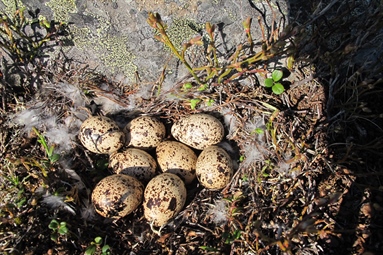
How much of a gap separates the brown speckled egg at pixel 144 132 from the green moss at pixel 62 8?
101 cm

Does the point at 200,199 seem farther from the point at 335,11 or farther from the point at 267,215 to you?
the point at 335,11

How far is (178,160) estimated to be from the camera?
8.87ft

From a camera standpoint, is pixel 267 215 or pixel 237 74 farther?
pixel 237 74

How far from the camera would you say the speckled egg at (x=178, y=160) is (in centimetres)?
270

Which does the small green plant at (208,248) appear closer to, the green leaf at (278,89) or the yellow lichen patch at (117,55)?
the green leaf at (278,89)

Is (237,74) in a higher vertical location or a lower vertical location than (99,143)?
higher

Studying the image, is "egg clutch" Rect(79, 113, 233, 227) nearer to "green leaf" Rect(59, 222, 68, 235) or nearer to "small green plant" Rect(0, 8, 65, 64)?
"green leaf" Rect(59, 222, 68, 235)

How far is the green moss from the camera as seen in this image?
2916 mm

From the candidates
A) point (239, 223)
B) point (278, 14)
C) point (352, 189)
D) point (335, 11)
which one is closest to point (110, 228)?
point (239, 223)

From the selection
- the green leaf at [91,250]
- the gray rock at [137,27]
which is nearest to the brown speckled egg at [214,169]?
the gray rock at [137,27]

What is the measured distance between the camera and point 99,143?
2676 millimetres

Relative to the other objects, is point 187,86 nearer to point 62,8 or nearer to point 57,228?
point 62,8

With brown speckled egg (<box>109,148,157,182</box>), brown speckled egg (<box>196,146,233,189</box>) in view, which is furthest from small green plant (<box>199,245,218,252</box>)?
brown speckled egg (<box>109,148,157,182</box>)

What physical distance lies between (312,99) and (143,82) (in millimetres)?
1349
